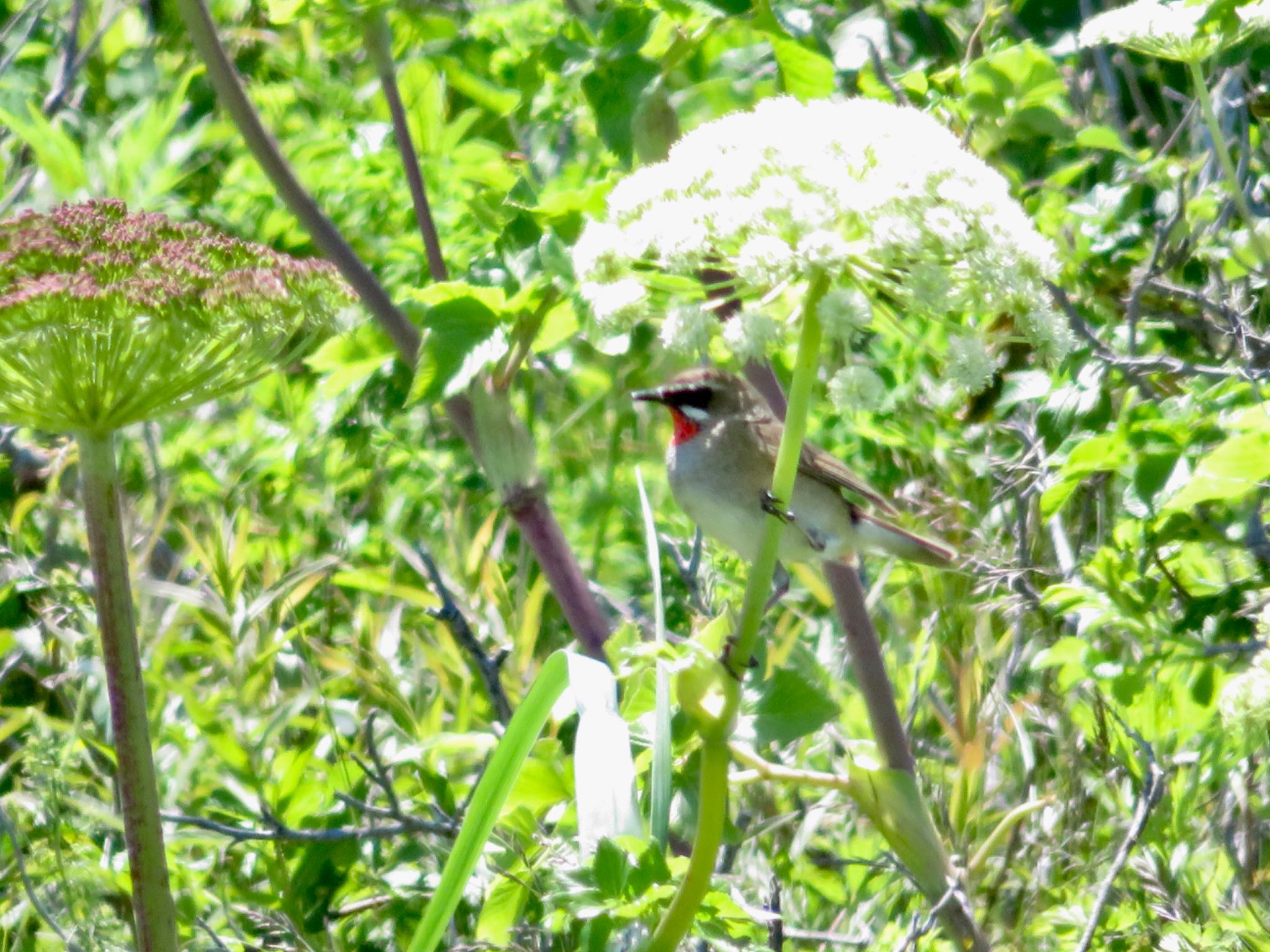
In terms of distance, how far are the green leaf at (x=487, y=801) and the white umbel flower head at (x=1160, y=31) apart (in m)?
1.45

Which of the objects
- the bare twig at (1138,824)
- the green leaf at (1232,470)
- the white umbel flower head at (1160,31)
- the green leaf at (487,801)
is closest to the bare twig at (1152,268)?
the white umbel flower head at (1160,31)

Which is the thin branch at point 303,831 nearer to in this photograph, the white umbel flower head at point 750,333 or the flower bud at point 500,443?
the flower bud at point 500,443

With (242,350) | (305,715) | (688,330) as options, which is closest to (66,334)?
(242,350)

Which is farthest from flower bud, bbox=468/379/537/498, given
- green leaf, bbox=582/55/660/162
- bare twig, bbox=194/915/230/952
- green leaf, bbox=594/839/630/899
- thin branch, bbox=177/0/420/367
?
green leaf, bbox=594/839/630/899

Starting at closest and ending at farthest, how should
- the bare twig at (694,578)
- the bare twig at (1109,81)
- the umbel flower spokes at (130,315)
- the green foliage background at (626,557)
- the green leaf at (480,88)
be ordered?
the umbel flower spokes at (130,315) → the green foliage background at (626,557) → the bare twig at (694,578) → the green leaf at (480,88) → the bare twig at (1109,81)

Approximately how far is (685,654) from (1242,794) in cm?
160

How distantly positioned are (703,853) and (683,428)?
245 centimetres

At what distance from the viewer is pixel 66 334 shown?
1.62 meters

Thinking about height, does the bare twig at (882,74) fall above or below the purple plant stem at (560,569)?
above

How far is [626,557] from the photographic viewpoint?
390cm

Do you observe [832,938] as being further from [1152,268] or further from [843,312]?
[1152,268]

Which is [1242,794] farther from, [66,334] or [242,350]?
[66,334]

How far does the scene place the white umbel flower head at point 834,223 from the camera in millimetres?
1381

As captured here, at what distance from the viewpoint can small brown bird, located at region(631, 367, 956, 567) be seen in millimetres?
3373
